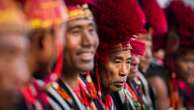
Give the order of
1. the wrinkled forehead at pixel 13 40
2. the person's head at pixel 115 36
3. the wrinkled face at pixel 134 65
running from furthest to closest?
the wrinkled face at pixel 134 65, the person's head at pixel 115 36, the wrinkled forehead at pixel 13 40

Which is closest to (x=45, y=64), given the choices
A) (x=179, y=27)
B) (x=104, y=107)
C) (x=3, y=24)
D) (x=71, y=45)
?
(x=3, y=24)

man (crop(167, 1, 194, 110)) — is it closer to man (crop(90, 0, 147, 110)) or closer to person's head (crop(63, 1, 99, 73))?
man (crop(90, 0, 147, 110))

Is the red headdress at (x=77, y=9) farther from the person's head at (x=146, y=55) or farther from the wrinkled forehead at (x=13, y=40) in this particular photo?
the person's head at (x=146, y=55)

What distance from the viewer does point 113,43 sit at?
3865mm

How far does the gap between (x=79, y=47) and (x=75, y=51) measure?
27 millimetres

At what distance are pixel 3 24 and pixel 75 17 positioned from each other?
1065mm

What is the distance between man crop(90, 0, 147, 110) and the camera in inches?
150

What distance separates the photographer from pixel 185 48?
5.48 meters

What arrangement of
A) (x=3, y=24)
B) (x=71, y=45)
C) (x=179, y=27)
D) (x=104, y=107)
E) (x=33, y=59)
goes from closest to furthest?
1. (x=3, y=24)
2. (x=33, y=59)
3. (x=71, y=45)
4. (x=104, y=107)
5. (x=179, y=27)

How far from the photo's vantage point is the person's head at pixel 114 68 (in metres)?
3.89

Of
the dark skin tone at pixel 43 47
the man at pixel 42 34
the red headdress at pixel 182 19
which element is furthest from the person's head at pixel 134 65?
the dark skin tone at pixel 43 47

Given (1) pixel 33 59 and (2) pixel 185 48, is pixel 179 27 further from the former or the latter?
(1) pixel 33 59

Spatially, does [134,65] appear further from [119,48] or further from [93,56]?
[93,56]

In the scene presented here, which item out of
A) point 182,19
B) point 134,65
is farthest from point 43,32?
point 182,19
